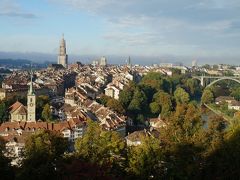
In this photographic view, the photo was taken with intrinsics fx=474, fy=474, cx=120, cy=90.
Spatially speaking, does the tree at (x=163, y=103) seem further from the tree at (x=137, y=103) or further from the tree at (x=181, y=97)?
the tree at (x=181, y=97)

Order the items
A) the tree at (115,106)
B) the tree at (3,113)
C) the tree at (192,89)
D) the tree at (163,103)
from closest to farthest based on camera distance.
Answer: the tree at (3,113) < the tree at (115,106) < the tree at (163,103) < the tree at (192,89)

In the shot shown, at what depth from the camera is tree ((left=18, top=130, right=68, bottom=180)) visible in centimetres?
1430

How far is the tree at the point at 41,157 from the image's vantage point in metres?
14.3

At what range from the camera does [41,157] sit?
14688 millimetres

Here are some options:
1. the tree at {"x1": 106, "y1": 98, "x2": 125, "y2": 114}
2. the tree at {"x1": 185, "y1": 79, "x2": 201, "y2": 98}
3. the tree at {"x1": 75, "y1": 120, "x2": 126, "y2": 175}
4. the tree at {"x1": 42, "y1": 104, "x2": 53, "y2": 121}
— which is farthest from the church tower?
the tree at {"x1": 185, "y1": 79, "x2": 201, "y2": 98}

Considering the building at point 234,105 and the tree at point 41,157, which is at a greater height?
the tree at point 41,157

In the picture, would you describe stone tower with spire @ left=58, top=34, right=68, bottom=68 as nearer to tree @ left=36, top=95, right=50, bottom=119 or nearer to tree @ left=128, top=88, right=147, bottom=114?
tree @ left=128, top=88, right=147, bottom=114

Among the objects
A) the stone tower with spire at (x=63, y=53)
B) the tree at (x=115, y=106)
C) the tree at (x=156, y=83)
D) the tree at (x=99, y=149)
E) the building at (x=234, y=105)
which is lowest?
the building at (x=234, y=105)

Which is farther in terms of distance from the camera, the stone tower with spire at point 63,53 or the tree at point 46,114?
the stone tower with spire at point 63,53

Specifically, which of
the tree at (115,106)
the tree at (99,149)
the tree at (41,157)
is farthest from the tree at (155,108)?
the tree at (41,157)

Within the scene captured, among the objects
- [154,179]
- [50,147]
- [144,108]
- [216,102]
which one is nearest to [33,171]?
[50,147]

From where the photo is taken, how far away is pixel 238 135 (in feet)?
57.8

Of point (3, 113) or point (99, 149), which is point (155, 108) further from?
point (99, 149)

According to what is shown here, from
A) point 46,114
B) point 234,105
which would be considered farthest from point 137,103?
point 234,105
